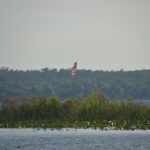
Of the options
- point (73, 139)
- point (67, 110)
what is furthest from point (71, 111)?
point (73, 139)

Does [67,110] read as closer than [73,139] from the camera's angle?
No

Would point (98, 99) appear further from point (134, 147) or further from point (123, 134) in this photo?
point (134, 147)

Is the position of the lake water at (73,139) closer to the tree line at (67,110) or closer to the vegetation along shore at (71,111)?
the vegetation along shore at (71,111)

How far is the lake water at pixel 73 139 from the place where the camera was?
91.6 m

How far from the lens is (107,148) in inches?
3533

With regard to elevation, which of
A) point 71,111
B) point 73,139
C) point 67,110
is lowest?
point 73,139

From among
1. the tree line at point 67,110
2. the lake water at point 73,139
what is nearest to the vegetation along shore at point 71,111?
the tree line at point 67,110

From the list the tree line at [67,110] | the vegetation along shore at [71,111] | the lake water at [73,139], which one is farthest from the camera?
the tree line at [67,110]

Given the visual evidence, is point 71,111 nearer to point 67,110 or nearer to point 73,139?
point 67,110

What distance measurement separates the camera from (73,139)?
102 m

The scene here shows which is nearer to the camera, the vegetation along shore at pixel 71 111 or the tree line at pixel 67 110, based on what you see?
the vegetation along shore at pixel 71 111

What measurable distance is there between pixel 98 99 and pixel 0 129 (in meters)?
23.5

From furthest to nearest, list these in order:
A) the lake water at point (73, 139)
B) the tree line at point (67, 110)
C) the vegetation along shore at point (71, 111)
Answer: the tree line at point (67, 110)
the vegetation along shore at point (71, 111)
the lake water at point (73, 139)

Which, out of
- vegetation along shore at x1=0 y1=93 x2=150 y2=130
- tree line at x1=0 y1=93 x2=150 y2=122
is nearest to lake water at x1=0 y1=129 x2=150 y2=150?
vegetation along shore at x1=0 y1=93 x2=150 y2=130
